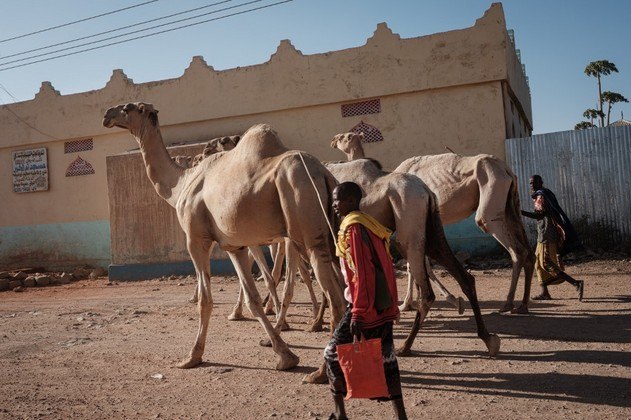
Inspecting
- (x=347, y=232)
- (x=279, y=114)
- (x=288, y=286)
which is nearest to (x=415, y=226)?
(x=288, y=286)

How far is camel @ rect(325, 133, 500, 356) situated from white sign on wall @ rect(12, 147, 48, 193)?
655 inches

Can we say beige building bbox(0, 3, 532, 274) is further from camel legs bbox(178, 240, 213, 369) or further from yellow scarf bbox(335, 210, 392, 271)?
yellow scarf bbox(335, 210, 392, 271)

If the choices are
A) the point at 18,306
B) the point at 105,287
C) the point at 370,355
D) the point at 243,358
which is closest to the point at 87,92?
the point at 105,287

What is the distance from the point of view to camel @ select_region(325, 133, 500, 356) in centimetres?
589

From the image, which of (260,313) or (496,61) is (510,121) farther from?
(260,313)

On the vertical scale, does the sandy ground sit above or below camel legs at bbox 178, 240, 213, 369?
below

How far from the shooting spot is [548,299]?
9.09 meters

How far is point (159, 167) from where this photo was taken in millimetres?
7000

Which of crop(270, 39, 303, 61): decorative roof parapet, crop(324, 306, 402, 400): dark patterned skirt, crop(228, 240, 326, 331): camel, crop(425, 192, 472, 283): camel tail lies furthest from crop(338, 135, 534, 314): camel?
crop(270, 39, 303, 61): decorative roof parapet

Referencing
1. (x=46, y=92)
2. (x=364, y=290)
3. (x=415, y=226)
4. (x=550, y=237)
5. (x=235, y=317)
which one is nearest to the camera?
(x=364, y=290)

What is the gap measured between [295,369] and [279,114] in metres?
12.0

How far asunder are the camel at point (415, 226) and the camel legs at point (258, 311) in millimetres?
1152

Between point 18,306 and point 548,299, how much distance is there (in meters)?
9.91

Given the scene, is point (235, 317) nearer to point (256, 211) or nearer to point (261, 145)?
point (256, 211)
